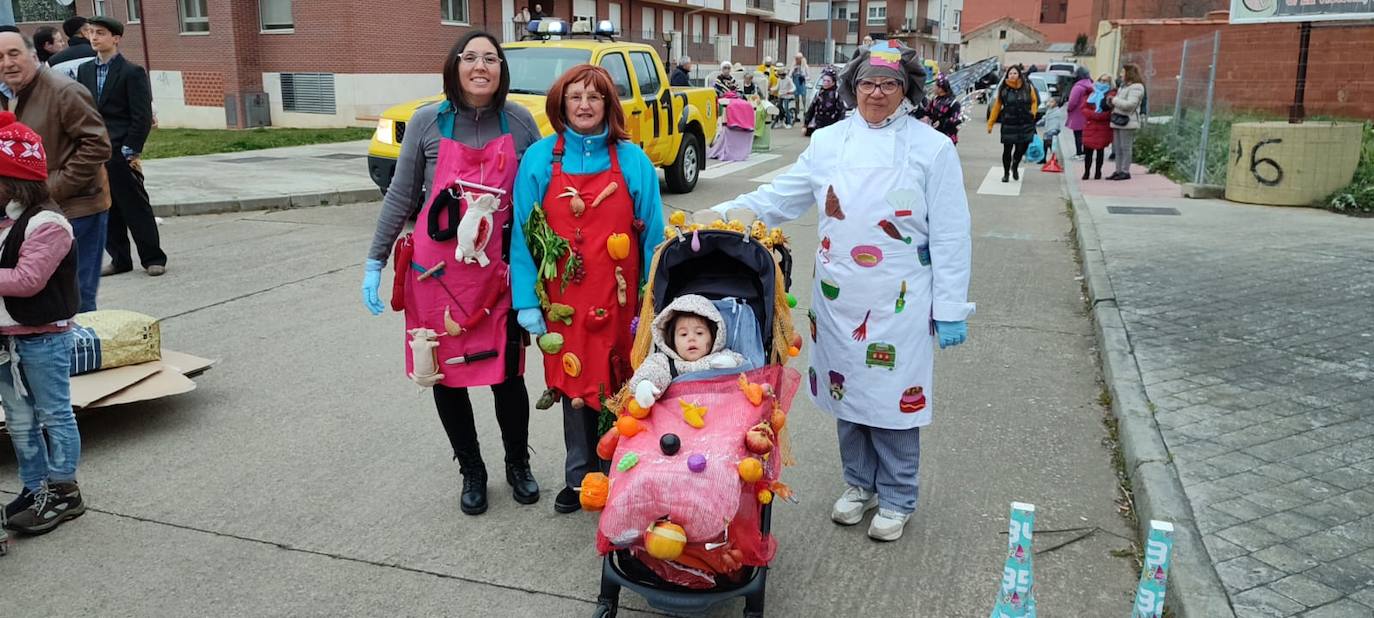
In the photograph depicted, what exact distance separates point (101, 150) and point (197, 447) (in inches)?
73.0

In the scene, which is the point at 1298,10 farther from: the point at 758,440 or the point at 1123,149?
the point at 758,440

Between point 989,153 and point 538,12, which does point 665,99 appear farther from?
point 538,12

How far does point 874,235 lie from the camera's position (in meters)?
3.61

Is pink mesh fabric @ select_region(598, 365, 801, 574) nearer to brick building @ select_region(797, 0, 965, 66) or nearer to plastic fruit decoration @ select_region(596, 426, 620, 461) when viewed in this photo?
plastic fruit decoration @ select_region(596, 426, 620, 461)

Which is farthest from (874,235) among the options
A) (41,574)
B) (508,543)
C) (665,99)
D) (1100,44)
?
(1100,44)

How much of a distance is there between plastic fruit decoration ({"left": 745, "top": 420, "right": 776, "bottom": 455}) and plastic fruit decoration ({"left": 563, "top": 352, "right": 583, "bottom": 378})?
93 cm

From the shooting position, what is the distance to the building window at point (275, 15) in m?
27.8

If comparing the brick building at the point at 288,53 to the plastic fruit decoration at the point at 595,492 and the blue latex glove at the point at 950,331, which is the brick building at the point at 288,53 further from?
the plastic fruit decoration at the point at 595,492

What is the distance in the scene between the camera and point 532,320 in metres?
3.71

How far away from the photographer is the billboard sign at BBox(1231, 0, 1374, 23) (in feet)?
44.8

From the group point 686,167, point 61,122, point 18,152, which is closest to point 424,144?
point 18,152

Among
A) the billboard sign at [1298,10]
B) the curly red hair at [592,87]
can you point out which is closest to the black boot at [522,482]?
the curly red hair at [592,87]

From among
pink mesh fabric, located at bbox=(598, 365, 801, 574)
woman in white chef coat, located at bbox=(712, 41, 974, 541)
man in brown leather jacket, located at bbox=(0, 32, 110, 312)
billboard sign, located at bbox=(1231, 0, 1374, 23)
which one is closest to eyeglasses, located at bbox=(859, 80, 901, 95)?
woman in white chef coat, located at bbox=(712, 41, 974, 541)

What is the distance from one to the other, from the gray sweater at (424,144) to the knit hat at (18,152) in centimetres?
122
